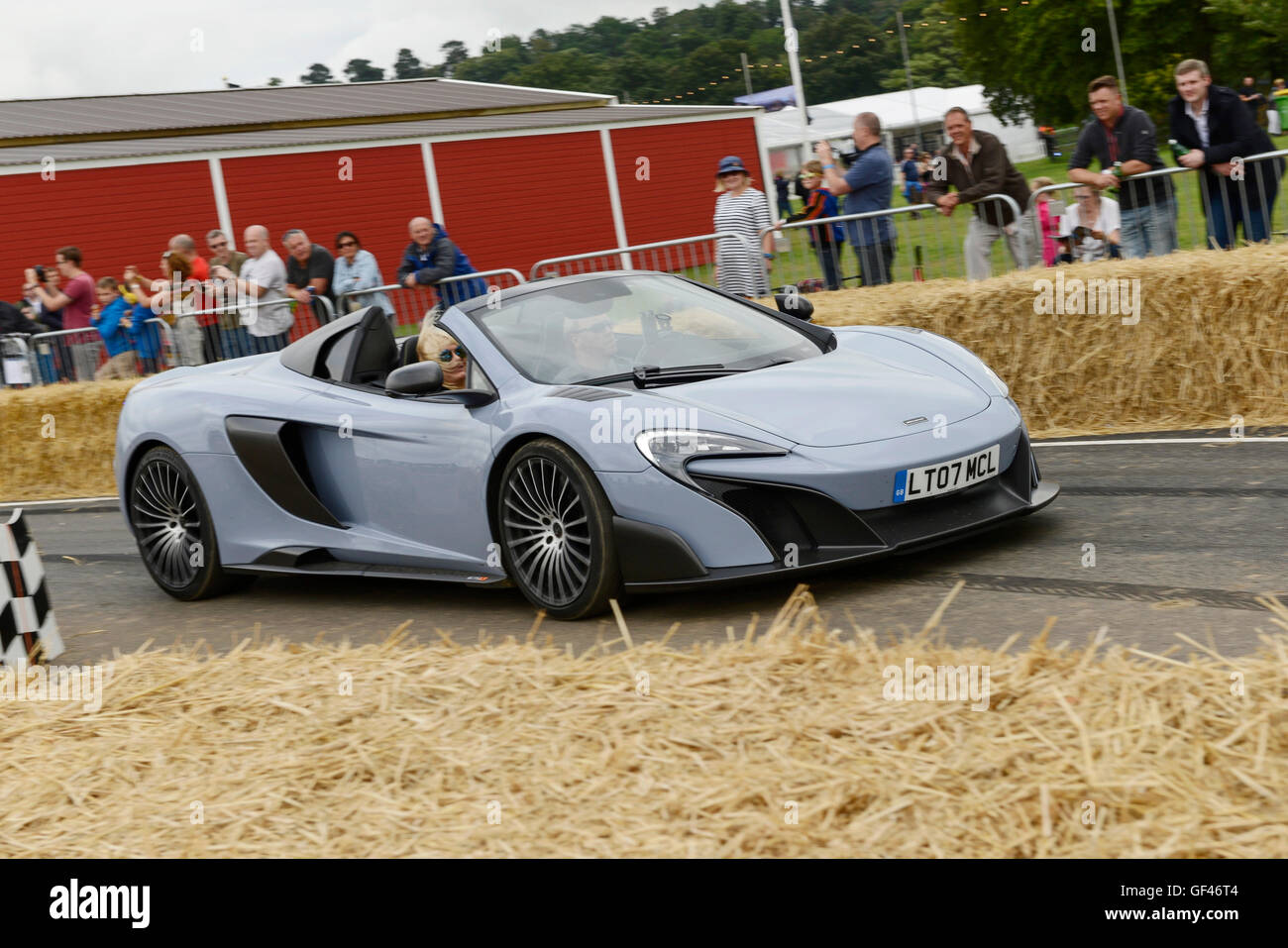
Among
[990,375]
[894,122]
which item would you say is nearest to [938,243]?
[990,375]

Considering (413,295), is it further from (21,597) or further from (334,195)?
(334,195)

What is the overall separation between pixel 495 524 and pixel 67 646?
2.38 metres

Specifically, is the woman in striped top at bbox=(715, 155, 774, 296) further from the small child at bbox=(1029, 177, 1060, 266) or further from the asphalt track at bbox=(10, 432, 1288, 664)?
the asphalt track at bbox=(10, 432, 1288, 664)

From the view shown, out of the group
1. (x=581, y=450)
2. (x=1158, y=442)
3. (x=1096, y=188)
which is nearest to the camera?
(x=581, y=450)

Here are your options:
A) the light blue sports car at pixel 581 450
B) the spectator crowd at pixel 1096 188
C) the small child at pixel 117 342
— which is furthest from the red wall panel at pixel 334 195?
the light blue sports car at pixel 581 450

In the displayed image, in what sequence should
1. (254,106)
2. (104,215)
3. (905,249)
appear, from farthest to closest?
(254,106)
(104,215)
(905,249)

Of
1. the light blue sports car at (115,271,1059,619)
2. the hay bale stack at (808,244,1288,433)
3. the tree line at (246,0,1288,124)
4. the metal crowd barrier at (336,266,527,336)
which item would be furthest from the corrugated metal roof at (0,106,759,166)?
the hay bale stack at (808,244,1288,433)

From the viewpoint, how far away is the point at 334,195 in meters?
31.9

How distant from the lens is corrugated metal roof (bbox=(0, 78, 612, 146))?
3106cm

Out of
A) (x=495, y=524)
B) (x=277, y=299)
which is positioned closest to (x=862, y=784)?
(x=495, y=524)

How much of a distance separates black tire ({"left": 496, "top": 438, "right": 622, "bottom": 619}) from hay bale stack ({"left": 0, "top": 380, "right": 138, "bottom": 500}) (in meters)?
8.31

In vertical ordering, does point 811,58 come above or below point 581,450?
above

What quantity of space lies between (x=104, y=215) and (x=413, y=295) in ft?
58.5
